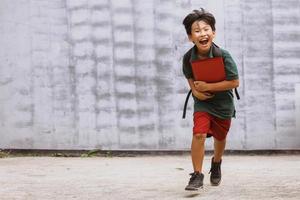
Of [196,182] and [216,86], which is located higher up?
[216,86]

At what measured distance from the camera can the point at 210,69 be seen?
15.5ft

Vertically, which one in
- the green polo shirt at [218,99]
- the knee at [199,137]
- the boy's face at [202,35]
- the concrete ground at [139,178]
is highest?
the boy's face at [202,35]

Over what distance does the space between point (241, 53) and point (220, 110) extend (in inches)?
139

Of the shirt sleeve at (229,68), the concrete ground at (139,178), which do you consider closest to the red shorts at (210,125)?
the shirt sleeve at (229,68)

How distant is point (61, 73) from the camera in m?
8.35

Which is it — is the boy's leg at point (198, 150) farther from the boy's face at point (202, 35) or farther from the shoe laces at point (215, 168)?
the boy's face at point (202, 35)

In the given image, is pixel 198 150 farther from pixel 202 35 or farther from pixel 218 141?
pixel 202 35

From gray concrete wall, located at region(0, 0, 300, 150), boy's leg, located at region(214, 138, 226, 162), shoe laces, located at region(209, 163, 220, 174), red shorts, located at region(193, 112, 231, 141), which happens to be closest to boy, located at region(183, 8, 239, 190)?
red shorts, located at region(193, 112, 231, 141)

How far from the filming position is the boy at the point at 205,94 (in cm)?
466

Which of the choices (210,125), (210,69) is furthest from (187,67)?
(210,125)

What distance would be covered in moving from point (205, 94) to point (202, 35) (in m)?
0.47

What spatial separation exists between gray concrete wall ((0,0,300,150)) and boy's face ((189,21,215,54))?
11.4 feet

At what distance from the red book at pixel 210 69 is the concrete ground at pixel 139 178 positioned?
2.92ft

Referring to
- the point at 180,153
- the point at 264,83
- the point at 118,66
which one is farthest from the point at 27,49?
the point at 264,83
